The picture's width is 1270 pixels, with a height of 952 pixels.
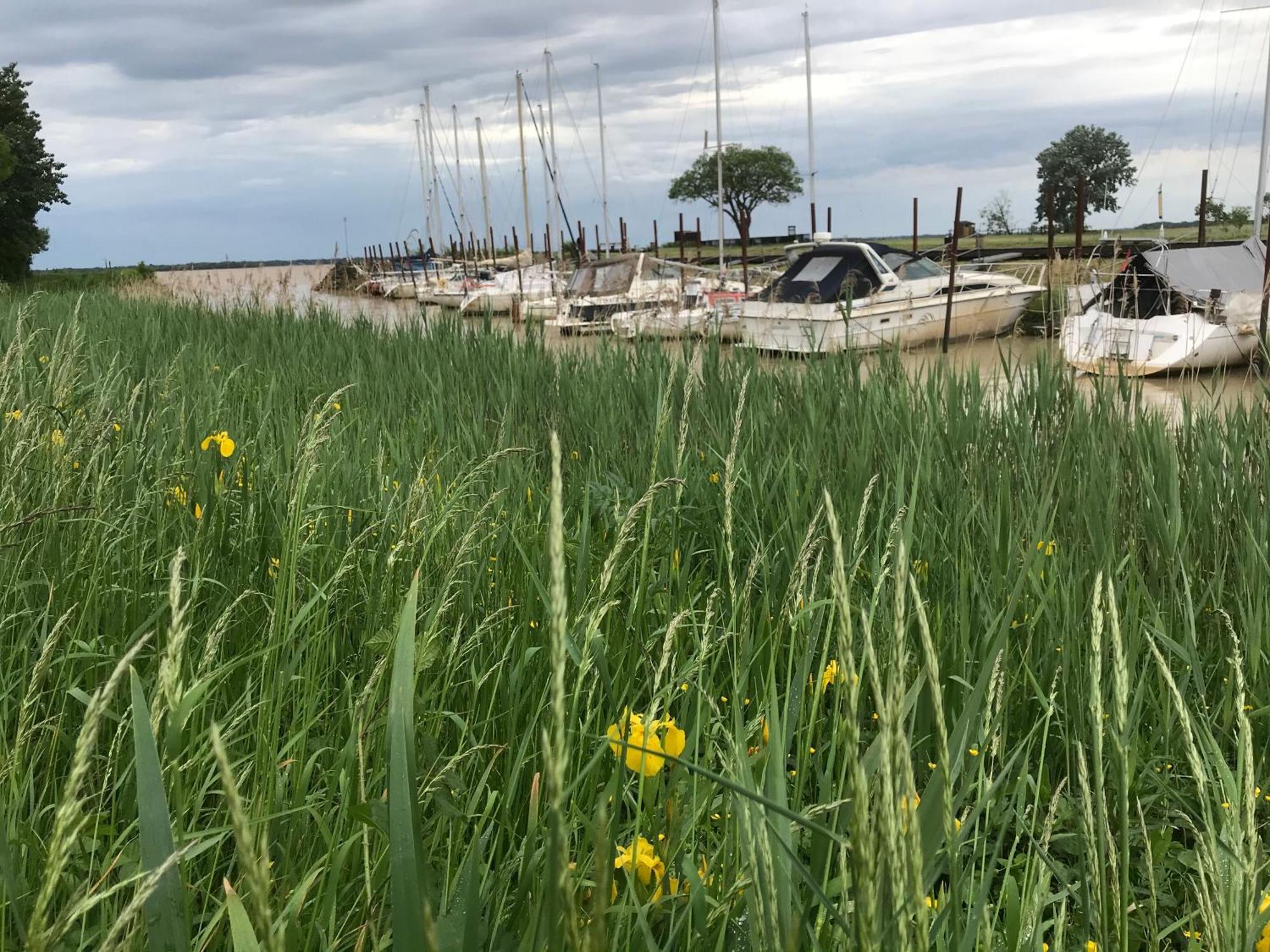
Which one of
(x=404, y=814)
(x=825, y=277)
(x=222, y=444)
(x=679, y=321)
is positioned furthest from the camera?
(x=825, y=277)

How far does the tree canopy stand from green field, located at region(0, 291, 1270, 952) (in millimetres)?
70637

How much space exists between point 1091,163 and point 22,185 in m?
62.7

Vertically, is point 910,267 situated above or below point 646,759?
above

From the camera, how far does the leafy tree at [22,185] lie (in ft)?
112

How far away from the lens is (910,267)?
15.8 meters

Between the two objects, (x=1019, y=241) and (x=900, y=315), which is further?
(x=1019, y=241)

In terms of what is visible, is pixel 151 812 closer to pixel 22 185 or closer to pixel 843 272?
pixel 843 272

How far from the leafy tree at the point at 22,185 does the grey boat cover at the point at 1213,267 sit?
111 ft

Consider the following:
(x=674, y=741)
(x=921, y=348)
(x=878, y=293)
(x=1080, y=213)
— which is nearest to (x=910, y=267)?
(x=878, y=293)

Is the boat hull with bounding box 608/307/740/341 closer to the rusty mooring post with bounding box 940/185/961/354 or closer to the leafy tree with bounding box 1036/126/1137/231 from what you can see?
the rusty mooring post with bounding box 940/185/961/354

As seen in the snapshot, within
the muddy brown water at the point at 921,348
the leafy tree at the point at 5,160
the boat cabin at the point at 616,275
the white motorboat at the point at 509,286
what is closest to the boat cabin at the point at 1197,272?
the muddy brown water at the point at 921,348

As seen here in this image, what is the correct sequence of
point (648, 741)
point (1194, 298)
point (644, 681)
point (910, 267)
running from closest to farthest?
point (648, 741)
point (644, 681)
point (1194, 298)
point (910, 267)

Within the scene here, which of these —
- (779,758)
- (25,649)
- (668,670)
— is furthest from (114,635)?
(779,758)

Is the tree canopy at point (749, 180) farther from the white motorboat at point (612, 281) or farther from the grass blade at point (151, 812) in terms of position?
the grass blade at point (151, 812)
